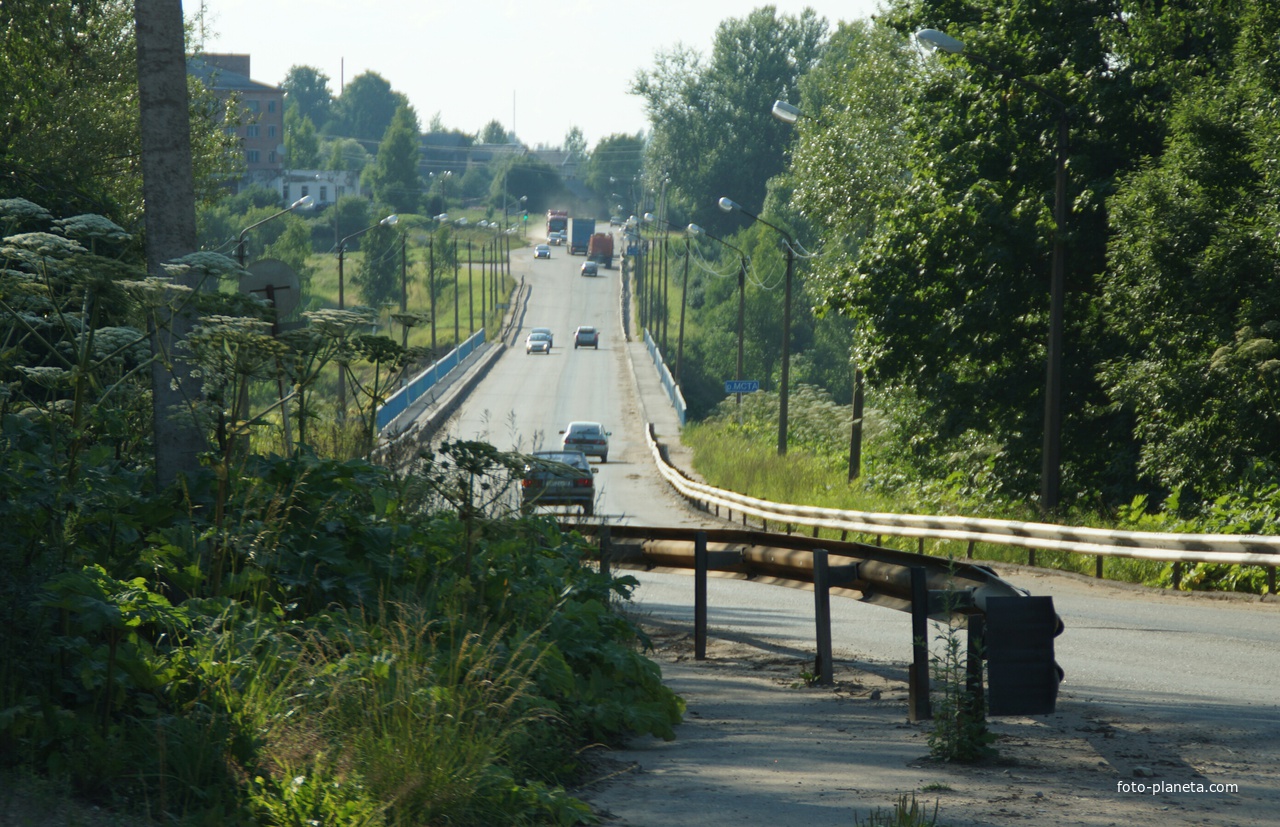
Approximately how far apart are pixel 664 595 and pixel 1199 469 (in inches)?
354

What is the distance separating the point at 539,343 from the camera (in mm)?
86062

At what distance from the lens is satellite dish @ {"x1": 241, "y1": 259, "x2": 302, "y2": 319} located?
1077 cm

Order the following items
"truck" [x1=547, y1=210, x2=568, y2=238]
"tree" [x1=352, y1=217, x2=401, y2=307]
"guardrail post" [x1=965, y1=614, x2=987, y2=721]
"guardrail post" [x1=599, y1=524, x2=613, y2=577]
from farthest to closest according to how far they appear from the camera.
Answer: "truck" [x1=547, y1=210, x2=568, y2=238], "tree" [x1=352, y1=217, x2=401, y2=307], "guardrail post" [x1=599, y1=524, x2=613, y2=577], "guardrail post" [x1=965, y1=614, x2=987, y2=721]

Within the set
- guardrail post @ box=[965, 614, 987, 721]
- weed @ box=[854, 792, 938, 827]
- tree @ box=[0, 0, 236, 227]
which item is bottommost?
weed @ box=[854, 792, 938, 827]

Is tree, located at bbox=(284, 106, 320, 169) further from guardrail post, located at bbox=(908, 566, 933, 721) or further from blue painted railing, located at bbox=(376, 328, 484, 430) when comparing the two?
guardrail post, located at bbox=(908, 566, 933, 721)

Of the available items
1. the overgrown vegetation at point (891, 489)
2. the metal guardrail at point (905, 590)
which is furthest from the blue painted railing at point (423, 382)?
the metal guardrail at point (905, 590)

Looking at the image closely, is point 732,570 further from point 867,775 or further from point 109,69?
point 109,69

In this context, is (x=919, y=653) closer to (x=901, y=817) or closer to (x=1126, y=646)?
(x=901, y=817)

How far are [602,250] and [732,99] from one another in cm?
2243

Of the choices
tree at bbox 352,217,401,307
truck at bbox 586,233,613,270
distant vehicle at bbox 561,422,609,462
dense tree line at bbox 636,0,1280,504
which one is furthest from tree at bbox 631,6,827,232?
dense tree line at bbox 636,0,1280,504

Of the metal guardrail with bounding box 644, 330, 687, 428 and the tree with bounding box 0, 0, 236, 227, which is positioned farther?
the metal guardrail with bounding box 644, 330, 687, 428

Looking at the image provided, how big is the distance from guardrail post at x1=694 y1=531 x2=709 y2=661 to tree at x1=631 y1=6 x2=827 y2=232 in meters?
121

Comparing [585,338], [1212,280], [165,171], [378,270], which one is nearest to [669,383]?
[585,338]

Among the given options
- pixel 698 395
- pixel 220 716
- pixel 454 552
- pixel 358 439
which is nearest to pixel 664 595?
pixel 358 439
